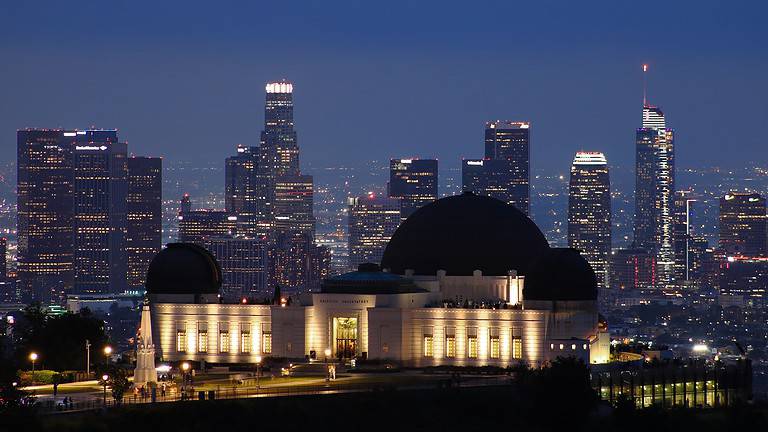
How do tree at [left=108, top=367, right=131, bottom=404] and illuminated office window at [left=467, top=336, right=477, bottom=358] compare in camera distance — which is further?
illuminated office window at [left=467, top=336, right=477, bottom=358]

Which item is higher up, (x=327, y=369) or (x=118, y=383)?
(x=118, y=383)

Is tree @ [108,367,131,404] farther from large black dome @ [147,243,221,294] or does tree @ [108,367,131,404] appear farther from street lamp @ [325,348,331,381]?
large black dome @ [147,243,221,294]

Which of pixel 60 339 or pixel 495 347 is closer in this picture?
pixel 495 347

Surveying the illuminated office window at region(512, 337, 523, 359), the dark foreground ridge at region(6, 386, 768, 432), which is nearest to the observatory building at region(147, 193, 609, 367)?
the illuminated office window at region(512, 337, 523, 359)

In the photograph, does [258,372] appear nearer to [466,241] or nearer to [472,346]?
[472,346]

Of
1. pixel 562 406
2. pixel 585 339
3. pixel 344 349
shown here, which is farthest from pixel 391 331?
pixel 562 406

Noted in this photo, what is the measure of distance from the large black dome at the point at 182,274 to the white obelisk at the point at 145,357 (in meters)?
23.3

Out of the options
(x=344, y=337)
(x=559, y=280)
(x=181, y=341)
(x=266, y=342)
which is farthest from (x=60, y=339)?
(x=559, y=280)

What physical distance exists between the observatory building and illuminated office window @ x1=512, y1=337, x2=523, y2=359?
2.6 inches

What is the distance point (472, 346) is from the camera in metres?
143

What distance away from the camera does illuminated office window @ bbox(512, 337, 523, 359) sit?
14100 centimetres

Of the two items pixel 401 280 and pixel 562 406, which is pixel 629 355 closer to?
pixel 401 280

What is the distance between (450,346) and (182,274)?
21.9 metres

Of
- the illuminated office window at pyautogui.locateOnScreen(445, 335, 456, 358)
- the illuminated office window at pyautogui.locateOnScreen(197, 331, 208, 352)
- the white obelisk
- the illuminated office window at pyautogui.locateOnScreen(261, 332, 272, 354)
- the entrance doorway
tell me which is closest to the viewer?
the white obelisk
